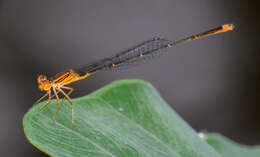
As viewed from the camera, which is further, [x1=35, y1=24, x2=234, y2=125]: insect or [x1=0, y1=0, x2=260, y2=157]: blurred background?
[x1=0, y1=0, x2=260, y2=157]: blurred background

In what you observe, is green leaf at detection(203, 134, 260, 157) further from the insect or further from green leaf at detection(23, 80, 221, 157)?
the insect

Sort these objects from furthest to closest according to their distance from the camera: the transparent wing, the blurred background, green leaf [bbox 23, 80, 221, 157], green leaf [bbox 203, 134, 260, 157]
→ the blurred background < the transparent wing < green leaf [bbox 203, 134, 260, 157] < green leaf [bbox 23, 80, 221, 157]

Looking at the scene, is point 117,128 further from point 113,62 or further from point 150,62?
point 150,62

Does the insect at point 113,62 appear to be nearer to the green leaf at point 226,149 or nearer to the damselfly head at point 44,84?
the damselfly head at point 44,84

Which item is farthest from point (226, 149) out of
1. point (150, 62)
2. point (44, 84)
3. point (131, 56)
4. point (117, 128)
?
point (150, 62)

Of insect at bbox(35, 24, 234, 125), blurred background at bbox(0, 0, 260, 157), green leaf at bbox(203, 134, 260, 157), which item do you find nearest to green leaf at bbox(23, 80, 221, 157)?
green leaf at bbox(203, 134, 260, 157)

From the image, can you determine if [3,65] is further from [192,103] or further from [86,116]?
[86,116]
